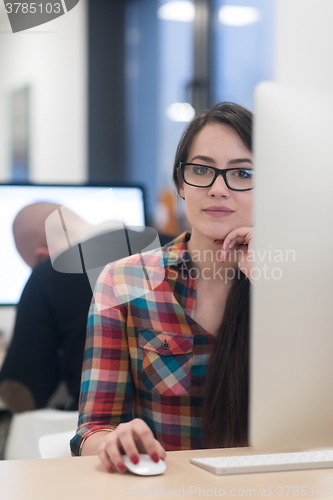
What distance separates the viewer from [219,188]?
1.07m

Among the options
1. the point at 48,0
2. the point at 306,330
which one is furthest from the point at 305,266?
the point at 48,0

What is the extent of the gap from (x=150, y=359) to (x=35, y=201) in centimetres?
66

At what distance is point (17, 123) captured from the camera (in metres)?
3.69

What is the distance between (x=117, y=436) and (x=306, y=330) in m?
0.27

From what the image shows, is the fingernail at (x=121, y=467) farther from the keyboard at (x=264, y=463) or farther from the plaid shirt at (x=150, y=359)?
the plaid shirt at (x=150, y=359)

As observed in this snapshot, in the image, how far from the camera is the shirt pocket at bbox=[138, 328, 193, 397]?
1021mm

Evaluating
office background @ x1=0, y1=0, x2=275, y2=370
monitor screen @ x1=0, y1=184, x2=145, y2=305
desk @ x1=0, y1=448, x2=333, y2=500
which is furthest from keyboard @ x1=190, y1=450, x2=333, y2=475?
office background @ x1=0, y1=0, x2=275, y2=370

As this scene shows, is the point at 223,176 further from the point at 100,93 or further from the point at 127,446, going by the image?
the point at 100,93

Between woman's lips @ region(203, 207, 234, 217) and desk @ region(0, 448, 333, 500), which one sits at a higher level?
woman's lips @ region(203, 207, 234, 217)

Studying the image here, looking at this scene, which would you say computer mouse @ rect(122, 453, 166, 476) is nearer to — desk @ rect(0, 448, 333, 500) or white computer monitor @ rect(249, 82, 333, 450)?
desk @ rect(0, 448, 333, 500)

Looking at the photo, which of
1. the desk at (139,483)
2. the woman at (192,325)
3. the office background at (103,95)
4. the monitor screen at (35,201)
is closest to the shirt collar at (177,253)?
the woman at (192,325)

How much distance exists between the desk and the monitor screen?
0.85 meters

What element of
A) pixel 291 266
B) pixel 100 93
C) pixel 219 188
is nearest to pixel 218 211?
pixel 219 188

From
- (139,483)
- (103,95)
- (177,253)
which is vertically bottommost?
(139,483)
